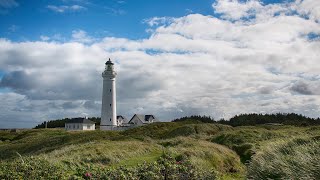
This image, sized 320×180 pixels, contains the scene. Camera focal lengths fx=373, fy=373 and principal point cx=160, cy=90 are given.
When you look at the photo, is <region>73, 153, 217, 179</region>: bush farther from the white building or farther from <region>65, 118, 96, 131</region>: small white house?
the white building

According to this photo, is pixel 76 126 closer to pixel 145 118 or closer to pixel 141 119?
pixel 141 119

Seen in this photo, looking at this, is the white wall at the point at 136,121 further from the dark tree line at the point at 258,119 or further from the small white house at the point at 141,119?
the dark tree line at the point at 258,119

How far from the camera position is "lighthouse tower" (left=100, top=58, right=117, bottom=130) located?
2921 inches

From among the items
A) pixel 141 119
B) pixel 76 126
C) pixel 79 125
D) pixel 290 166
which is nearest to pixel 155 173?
pixel 290 166

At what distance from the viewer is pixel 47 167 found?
597 inches

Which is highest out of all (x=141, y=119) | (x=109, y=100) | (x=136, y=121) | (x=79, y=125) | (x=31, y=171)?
(x=109, y=100)

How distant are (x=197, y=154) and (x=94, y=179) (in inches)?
475

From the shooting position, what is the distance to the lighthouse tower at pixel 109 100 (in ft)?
243

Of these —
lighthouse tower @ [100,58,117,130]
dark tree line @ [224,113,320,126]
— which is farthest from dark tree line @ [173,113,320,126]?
lighthouse tower @ [100,58,117,130]

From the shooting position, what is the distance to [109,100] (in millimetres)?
74125

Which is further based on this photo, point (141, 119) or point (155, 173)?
point (141, 119)

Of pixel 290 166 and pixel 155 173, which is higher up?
pixel 290 166

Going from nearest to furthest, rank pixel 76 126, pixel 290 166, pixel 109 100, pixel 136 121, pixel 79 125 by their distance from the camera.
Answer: pixel 290 166, pixel 109 100, pixel 79 125, pixel 136 121, pixel 76 126


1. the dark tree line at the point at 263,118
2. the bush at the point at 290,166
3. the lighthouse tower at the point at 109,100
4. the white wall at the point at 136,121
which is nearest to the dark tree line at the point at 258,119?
the dark tree line at the point at 263,118
